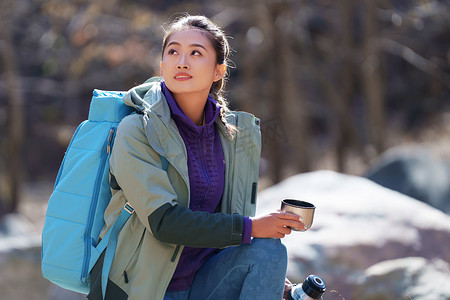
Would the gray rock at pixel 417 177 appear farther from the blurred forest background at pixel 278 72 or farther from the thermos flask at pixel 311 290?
the thermos flask at pixel 311 290

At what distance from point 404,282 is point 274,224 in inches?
61.6

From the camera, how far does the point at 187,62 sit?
2.06 metres

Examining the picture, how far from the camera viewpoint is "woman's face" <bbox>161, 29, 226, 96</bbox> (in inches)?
81.4

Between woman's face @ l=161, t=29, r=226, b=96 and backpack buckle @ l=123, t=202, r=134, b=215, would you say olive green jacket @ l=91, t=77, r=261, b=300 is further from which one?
woman's face @ l=161, t=29, r=226, b=96

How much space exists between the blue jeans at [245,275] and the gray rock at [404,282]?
4.55 ft

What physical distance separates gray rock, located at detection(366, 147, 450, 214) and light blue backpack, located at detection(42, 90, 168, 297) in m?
4.04

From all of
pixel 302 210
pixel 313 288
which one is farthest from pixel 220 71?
pixel 313 288

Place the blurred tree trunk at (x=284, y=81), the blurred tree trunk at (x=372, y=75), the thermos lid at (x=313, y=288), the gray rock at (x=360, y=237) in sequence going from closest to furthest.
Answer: the thermos lid at (x=313, y=288) < the gray rock at (x=360, y=237) < the blurred tree trunk at (x=284, y=81) < the blurred tree trunk at (x=372, y=75)

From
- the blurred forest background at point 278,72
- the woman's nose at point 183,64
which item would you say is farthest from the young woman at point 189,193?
the blurred forest background at point 278,72

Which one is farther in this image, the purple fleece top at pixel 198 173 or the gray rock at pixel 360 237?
the gray rock at pixel 360 237

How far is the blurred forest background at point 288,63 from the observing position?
8.77 metres

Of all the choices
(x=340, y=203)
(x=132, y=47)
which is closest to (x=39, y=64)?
(x=132, y=47)

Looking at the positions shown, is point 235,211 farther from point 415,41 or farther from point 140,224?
point 415,41

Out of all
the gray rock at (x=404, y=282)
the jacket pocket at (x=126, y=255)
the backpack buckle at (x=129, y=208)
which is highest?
the backpack buckle at (x=129, y=208)
